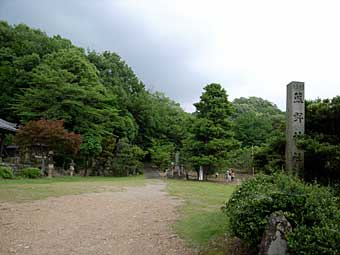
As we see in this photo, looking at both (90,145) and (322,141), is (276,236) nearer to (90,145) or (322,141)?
(322,141)

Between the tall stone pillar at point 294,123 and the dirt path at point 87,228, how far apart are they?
111 inches

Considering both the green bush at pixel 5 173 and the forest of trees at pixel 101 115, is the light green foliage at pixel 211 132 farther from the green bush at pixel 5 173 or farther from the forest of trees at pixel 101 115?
the green bush at pixel 5 173

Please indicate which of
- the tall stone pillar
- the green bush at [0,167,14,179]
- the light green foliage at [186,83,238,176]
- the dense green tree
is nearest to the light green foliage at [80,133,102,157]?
the light green foliage at [186,83,238,176]

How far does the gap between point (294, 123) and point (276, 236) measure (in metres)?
3.69

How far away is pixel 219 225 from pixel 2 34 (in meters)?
38.5

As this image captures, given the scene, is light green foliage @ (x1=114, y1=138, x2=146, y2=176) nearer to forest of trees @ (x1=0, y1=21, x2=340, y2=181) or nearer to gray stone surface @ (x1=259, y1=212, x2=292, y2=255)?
forest of trees @ (x1=0, y1=21, x2=340, y2=181)

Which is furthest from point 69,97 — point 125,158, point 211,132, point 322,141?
point 322,141

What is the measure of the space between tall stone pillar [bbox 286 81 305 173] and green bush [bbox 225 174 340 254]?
7.19ft

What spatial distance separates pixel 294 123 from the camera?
285 inches

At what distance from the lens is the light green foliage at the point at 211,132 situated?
25.6m

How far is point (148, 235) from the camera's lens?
649 centimetres

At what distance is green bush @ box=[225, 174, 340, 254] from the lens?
3.76m

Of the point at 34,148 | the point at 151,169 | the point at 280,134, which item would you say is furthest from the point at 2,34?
the point at 280,134

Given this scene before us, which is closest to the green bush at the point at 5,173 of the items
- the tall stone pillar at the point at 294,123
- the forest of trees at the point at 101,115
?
the forest of trees at the point at 101,115
